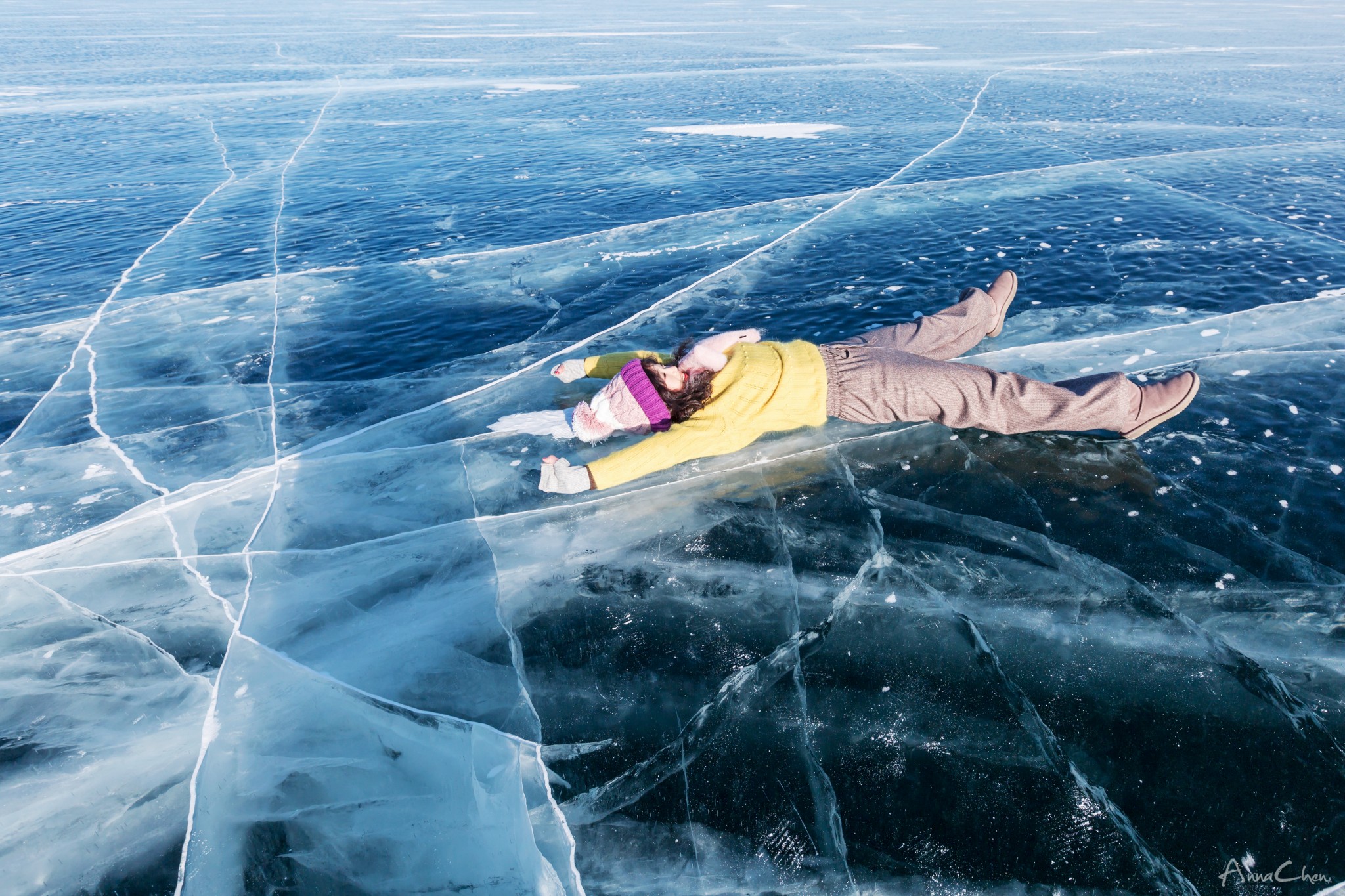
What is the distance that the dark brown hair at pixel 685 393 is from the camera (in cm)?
396

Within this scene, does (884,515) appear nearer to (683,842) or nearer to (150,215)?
(683,842)

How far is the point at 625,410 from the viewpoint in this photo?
4.18m

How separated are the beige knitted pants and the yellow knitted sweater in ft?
0.69

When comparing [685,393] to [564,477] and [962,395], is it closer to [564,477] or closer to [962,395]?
[564,477]

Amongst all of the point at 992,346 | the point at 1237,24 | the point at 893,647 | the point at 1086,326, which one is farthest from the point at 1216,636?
the point at 1237,24

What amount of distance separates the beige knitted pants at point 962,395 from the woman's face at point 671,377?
89 cm

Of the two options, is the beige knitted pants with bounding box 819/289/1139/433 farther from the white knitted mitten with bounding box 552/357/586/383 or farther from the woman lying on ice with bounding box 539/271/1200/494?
the white knitted mitten with bounding box 552/357/586/383

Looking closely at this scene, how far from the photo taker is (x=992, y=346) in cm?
587

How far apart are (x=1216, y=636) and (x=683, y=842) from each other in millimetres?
2573

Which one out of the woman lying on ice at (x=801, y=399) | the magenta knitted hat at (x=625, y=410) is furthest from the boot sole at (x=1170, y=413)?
the magenta knitted hat at (x=625, y=410)

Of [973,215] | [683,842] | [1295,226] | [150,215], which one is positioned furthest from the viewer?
[150,215]

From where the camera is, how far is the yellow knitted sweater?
376cm

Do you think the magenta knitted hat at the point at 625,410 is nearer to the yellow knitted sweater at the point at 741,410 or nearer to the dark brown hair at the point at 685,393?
the dark brown hair at the point at 685,393

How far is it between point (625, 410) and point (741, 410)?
0.75 metres
